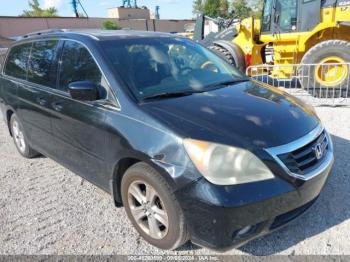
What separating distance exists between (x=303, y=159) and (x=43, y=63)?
Answer: 3.10m

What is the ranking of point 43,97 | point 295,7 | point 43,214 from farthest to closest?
point 295,7 < point 43,97 < point 43,214

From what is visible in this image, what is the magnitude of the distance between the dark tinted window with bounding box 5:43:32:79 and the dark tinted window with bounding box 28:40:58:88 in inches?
8.5

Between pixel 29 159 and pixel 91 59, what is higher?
pixel 91 59

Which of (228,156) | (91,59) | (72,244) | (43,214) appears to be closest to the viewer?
(228,156)

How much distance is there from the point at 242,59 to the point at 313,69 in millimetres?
2154

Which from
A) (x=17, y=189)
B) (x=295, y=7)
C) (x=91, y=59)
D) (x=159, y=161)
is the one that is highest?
(x=295, y=7)

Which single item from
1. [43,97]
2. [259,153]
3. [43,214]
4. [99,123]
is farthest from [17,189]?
[259,153]

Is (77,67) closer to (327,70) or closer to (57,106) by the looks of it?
(57,106)

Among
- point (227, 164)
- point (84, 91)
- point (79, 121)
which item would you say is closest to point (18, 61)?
point (79, 121)

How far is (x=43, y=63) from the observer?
153 inches

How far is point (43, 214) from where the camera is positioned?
11.1 feet

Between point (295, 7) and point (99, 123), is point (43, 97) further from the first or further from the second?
point (295, 7)

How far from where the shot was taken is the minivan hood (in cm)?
237

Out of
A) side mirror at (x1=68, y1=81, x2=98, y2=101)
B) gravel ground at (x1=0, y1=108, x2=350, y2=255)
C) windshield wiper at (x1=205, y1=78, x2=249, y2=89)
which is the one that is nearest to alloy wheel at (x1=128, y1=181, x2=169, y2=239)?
gravel ground at (x1=0, y1=108, x2=350, y2=255)
